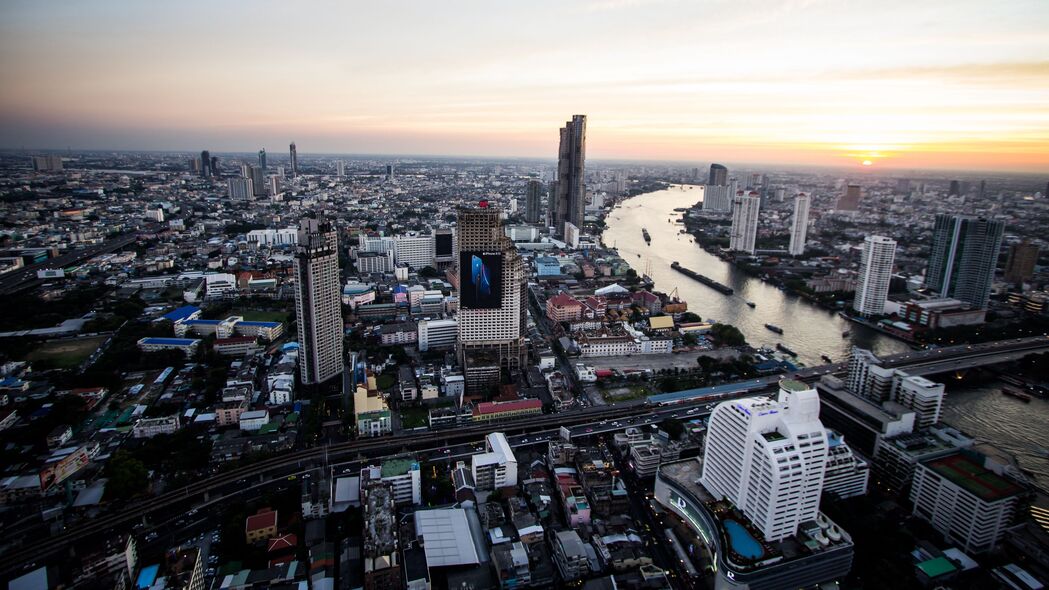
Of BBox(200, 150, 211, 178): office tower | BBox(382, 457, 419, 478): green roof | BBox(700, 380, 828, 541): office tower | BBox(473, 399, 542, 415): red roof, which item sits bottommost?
BBox(473, 399, 542, 415): red roof

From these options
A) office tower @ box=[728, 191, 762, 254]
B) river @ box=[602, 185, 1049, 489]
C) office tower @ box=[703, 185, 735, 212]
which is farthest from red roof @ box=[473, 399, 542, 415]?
office tower @ box=[703, 185, 735, 212]

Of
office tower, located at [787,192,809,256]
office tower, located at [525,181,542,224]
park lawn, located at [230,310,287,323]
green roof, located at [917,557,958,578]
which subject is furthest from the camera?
office tower, located at [525,181,542,224]

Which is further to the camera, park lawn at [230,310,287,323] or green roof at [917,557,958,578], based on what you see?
park lawn at [230,310,287,323]

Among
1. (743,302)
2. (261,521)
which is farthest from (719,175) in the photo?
(261,521)

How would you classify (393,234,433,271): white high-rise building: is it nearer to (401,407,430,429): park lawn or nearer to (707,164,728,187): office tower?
(401,407,430,429): park lawn

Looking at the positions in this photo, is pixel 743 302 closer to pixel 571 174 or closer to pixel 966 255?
pixel 966 255
